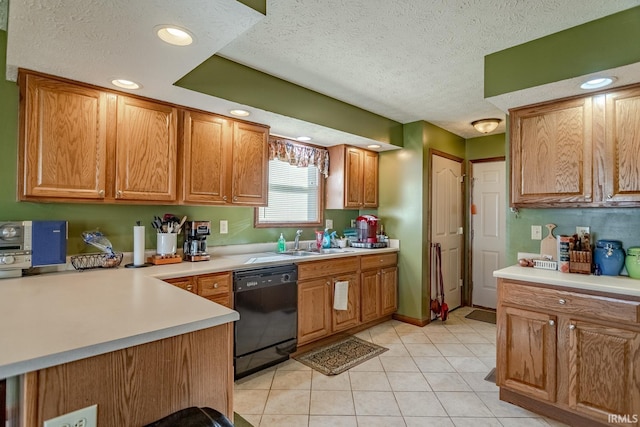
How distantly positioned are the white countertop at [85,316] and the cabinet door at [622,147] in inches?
98.5

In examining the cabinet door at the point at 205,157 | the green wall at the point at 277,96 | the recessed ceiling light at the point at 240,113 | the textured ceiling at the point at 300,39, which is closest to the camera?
the textured ceiling at the point at 300,39

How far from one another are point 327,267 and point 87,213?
2.03 m

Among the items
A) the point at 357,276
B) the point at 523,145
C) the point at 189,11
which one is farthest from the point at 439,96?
the point at 189,11

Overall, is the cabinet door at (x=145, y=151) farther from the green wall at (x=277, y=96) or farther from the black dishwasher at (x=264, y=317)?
the black dishwasher at (x=264, y=317)

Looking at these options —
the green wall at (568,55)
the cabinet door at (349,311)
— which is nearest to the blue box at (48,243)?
the cabinet door at (349,311)

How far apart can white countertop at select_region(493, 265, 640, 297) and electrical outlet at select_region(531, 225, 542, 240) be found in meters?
0.37

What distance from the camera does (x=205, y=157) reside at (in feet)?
8.56

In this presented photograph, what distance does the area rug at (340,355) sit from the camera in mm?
2779

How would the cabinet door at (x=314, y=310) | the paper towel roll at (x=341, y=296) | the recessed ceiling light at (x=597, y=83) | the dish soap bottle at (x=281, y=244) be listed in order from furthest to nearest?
1. the dish soap bottle at (x=281, y=244)
2. the paper towel roll at (x=341, y=296)
3. the cabinet door at (x=314, y=310)
4. the recessed ceiling light at (x=597, y=83)

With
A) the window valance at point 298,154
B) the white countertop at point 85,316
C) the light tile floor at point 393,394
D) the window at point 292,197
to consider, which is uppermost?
the window valance at point 298,154

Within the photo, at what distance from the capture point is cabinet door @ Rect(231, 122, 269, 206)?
2.81m

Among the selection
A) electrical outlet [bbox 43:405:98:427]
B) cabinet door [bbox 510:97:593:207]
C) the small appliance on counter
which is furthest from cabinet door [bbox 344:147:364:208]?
electrical outlet [bbox 43:405:98:427]

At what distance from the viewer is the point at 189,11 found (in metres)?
1.30

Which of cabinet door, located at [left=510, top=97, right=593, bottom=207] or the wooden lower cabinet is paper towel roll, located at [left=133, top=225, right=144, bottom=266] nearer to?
the wooden lower cabinet
